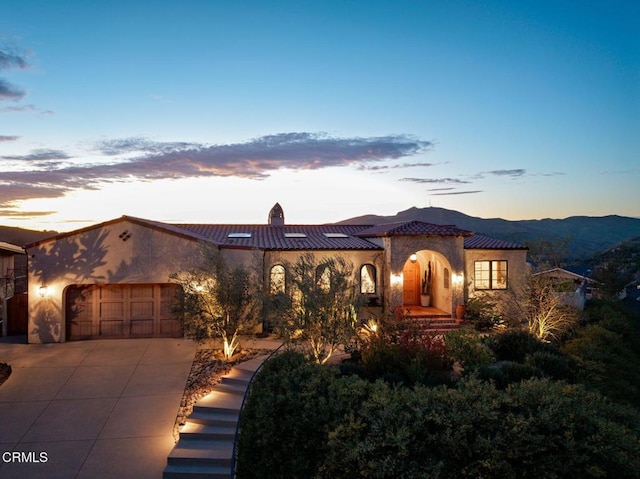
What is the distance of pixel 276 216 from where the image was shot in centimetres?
2530

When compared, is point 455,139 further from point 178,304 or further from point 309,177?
point 178,304

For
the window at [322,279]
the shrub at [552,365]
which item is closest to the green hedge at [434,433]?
the window at [322,279]

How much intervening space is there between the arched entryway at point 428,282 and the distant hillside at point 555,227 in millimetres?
43606

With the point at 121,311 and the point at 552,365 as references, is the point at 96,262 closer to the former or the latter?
the point at 121,311

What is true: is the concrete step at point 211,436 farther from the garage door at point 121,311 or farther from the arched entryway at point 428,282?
the arched entryway at point 428,282

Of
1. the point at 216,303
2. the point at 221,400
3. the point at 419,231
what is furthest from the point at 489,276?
the point at 221,400

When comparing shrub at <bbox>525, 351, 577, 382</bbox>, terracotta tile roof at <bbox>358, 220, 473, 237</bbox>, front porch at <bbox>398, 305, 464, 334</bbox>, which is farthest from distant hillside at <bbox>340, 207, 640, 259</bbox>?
shrub at <bbox>525, 351, 577, 382</bbox>

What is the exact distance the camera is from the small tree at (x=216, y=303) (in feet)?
41.3

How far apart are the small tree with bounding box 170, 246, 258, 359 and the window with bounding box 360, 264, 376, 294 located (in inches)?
299

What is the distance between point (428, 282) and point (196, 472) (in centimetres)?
1681

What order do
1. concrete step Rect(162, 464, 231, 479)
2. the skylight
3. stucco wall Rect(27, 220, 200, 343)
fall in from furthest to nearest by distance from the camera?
the skylight
stucco wall Rect(27, 220, 200, 343)
concrete step Rect(162, 464, 231, 479)

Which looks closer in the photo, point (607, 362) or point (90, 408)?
point (90, 408)

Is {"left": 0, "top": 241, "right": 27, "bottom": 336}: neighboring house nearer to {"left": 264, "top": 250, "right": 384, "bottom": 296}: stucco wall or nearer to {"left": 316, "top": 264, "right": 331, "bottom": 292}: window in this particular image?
{"left": 264, "top": 250, "right": 384, "bottom": 296}: stucco wall

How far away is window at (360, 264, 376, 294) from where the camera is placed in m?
19.4
